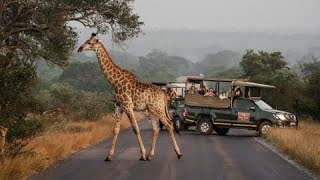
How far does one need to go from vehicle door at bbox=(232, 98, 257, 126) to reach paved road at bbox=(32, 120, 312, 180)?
23.1 feet

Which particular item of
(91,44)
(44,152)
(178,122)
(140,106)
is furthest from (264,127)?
(44,152)

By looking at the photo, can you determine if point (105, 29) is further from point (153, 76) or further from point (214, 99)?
point (153, 76)

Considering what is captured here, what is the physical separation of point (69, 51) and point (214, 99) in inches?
284

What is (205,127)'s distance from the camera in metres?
27.1

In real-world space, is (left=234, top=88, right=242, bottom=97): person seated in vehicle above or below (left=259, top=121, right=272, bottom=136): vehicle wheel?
above

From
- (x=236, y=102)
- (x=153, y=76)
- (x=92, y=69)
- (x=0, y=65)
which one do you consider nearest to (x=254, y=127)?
(x=236, y=102)

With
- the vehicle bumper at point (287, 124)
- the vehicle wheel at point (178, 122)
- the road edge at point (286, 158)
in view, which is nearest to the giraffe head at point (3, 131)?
the road edge at point (286, 158)

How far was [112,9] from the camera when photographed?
27078mm

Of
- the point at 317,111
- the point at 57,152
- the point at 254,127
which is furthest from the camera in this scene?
the point at 317,111

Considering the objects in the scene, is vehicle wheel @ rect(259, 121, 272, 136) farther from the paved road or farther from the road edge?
the paved road

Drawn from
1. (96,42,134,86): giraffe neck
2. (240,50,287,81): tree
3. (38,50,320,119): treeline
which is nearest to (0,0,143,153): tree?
(38,50,320,119): treeline

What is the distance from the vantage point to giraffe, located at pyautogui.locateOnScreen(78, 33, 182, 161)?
15281 millimetres

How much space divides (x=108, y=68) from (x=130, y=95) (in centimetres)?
99

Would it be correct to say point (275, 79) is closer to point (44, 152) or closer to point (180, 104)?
point (180, 104)
